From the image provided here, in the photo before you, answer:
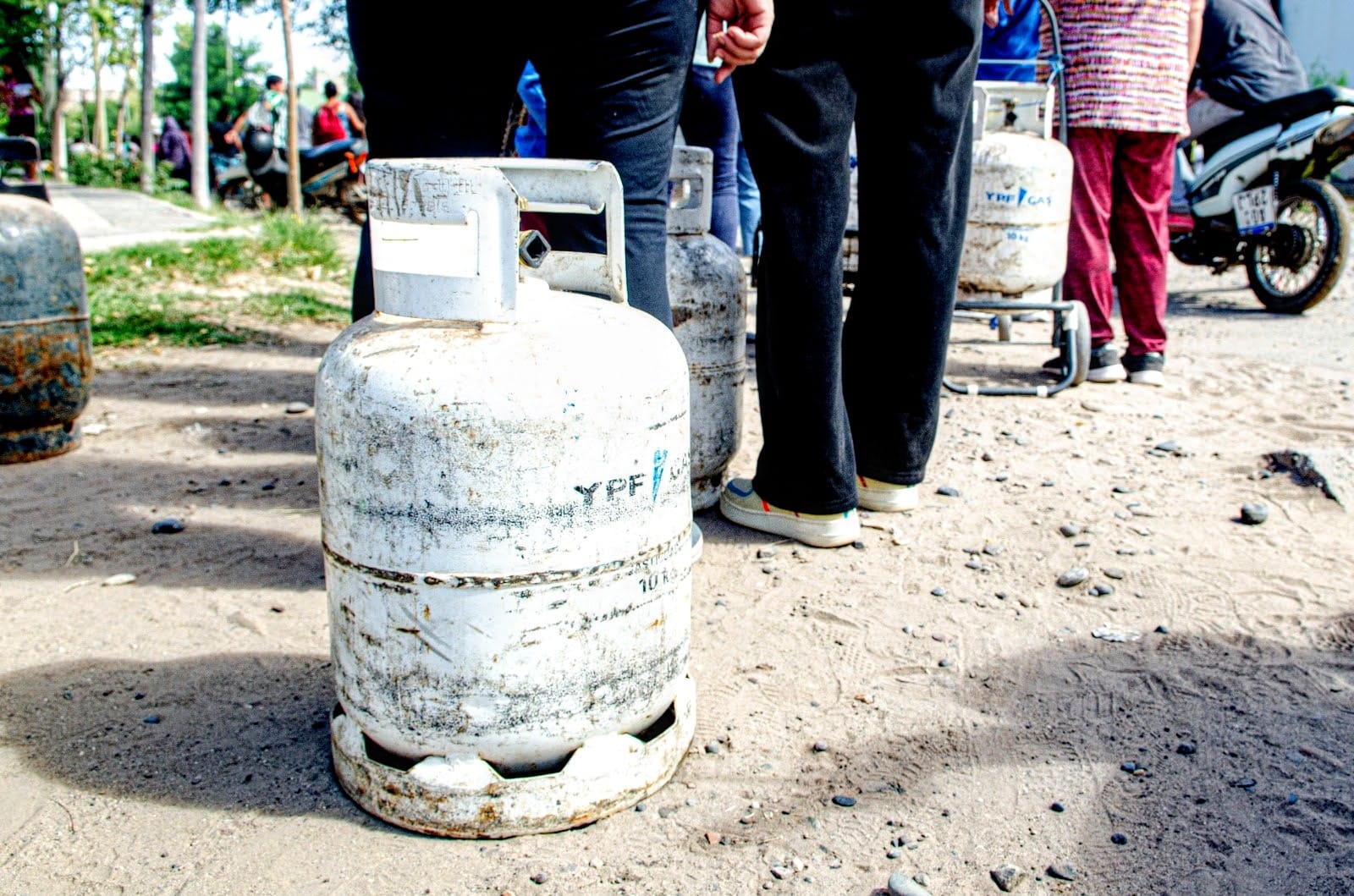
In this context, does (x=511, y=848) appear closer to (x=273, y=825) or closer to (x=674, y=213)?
(x=273, y=825)

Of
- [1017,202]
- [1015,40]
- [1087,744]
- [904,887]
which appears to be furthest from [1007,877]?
[1015,40]

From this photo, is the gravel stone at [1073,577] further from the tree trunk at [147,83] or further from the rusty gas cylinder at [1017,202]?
the tree trunk at [147,83]

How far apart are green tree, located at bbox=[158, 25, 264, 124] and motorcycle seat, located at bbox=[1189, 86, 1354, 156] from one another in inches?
1413

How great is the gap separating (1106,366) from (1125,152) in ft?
2.78

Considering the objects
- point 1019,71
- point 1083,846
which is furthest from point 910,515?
point 1019,71

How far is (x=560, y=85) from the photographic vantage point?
2152 mm

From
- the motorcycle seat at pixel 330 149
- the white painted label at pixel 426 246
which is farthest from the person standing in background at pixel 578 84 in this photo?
the motorcycle seat at pixel 330 149

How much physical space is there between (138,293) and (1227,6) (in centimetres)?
634

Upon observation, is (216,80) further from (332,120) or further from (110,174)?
(332,120)

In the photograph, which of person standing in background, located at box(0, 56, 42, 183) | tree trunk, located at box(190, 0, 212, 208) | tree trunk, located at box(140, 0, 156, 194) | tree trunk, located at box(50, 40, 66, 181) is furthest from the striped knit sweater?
tree trunk, located at box(50, 40, 66, 181)

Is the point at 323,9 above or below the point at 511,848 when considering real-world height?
above

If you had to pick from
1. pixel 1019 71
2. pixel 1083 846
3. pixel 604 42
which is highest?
pixel 1019 71

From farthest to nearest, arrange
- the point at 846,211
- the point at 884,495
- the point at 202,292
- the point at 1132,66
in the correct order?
1. the point at 202,292
2. the point at 1132,66
3. the point at 884,495
4. the point at 846,211

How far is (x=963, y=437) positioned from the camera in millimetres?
3816
